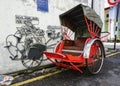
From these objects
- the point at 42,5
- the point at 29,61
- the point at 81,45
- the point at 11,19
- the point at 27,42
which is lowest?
the point at 29,61

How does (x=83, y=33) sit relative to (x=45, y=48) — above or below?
above

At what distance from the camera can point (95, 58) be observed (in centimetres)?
511

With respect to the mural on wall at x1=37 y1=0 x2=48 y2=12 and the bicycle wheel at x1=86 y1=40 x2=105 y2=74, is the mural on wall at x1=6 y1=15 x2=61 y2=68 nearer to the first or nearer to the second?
the mural on wall at x1=37 y1=0 x2=48 y2=12

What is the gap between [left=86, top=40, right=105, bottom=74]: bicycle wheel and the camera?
4.79 m

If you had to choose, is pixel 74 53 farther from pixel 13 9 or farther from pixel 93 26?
pixel 13 9

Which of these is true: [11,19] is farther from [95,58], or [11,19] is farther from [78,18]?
[95,58]

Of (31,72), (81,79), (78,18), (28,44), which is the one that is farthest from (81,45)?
(31,72)

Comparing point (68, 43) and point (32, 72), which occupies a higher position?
point (68, 43)

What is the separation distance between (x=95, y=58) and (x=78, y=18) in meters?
1.43

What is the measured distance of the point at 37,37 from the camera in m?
5.45

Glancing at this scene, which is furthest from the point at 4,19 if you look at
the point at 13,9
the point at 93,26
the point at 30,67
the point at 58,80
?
the point at 93,26

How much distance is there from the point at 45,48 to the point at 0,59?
5.31ft

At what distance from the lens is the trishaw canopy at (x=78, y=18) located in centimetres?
486

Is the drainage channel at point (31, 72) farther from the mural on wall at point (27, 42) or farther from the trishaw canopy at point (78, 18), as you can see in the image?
the trishaw canopy at point (78, 18)
